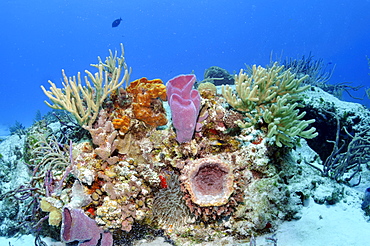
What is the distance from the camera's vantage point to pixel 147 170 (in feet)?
A: 9.20

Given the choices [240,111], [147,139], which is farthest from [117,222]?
[240,111]

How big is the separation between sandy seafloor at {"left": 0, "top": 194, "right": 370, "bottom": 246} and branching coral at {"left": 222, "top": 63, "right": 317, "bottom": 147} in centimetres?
106

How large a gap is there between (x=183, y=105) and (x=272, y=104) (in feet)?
4.33

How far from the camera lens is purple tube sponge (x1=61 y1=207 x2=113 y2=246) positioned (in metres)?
2.31

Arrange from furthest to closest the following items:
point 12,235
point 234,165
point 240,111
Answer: point 12,235 < point 240,111 < point 234,165

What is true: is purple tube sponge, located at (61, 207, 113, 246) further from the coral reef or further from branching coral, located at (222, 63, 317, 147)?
branching coral, located at (222, 63, 317, 147)

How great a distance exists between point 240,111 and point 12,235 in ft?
15.6

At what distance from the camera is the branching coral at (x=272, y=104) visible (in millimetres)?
2854

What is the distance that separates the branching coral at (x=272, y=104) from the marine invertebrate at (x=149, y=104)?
1066mm

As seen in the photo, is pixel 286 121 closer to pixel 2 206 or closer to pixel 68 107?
pixel 68 107

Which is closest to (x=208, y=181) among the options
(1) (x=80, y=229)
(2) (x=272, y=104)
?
(2) (x=272, y=104)

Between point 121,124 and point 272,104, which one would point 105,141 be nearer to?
point 121,124

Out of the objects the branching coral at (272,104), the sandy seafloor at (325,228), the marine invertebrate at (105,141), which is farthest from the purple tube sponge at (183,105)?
the sandy seafloor at (325,228)

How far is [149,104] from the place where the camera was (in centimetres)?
325
